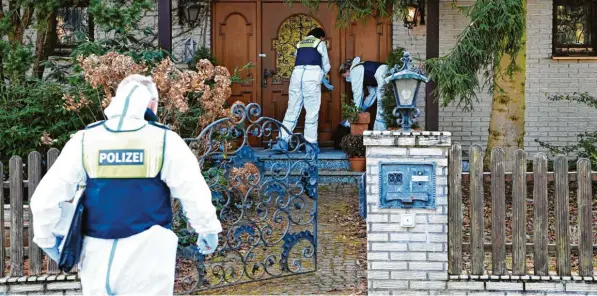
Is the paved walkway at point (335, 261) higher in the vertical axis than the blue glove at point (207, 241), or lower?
lower

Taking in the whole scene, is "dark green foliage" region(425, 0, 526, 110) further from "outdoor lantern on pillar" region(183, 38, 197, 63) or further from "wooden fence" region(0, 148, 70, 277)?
"wooden fence" region(0, 148, 70, 277)

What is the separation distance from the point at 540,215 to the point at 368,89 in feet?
23.2

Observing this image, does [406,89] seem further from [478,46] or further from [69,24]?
[69,24]

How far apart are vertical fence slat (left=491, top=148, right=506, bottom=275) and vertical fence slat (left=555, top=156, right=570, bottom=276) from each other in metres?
0.40

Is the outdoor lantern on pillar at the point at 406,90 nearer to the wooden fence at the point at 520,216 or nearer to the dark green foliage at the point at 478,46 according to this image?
the wooden fence at the point at 520,216

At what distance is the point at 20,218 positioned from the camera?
6.17m

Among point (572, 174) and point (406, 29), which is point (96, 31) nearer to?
point (406, 29)

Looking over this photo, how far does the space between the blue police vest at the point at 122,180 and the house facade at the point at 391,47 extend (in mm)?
8887

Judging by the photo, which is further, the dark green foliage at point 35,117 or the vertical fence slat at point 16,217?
the dark green foliage at point 35,117

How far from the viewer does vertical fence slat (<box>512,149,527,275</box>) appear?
19.7 feet

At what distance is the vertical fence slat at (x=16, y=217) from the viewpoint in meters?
6.12

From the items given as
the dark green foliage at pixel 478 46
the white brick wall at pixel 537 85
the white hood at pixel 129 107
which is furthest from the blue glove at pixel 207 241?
the white brick wall at pixel 537 85

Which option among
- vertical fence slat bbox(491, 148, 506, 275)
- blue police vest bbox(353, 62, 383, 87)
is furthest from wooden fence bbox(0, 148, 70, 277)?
blue police vest bbox(353, 62, 383, 87)

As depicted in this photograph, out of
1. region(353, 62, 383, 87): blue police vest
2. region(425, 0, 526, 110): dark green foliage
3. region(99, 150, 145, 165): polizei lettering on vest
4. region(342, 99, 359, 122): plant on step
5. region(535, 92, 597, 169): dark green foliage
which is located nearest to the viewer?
region(99, 150, 145, 165): polizei lettering on vest
